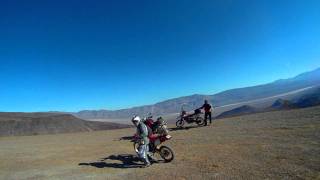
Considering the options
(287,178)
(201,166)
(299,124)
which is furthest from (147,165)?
(299,124)

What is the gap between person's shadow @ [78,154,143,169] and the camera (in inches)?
548

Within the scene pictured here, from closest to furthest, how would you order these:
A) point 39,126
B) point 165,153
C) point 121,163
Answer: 1. point 165,153
2. point 121,163
3. point 39,126

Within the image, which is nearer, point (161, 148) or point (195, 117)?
point (161, 148)

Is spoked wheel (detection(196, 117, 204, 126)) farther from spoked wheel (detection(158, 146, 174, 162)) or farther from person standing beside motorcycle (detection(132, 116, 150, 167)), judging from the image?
person standing beside motorcycle (detection(132, 116, 150, 167))

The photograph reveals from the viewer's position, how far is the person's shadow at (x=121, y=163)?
45.6 ft

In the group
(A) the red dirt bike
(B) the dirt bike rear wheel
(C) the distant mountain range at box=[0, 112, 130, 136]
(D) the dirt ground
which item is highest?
(C) the distant mountain range at box=[0, 112, 130, 136]

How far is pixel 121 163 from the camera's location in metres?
14.5

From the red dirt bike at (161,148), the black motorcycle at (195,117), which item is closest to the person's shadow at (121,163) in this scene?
the red dirt bike at (161,148)

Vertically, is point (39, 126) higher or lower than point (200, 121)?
higher

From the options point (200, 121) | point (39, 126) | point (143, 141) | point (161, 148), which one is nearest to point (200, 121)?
point (200, 121)

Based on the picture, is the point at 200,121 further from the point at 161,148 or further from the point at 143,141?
the point at 143,141

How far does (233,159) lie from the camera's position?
42.3 feet

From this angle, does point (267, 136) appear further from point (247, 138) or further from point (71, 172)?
point (71, 172)

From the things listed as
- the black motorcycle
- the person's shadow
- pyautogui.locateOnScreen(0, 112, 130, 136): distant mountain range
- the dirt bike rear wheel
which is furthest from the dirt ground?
pyautogui.locateOnScreen(0, 112, 130, 136): distant mountain range
